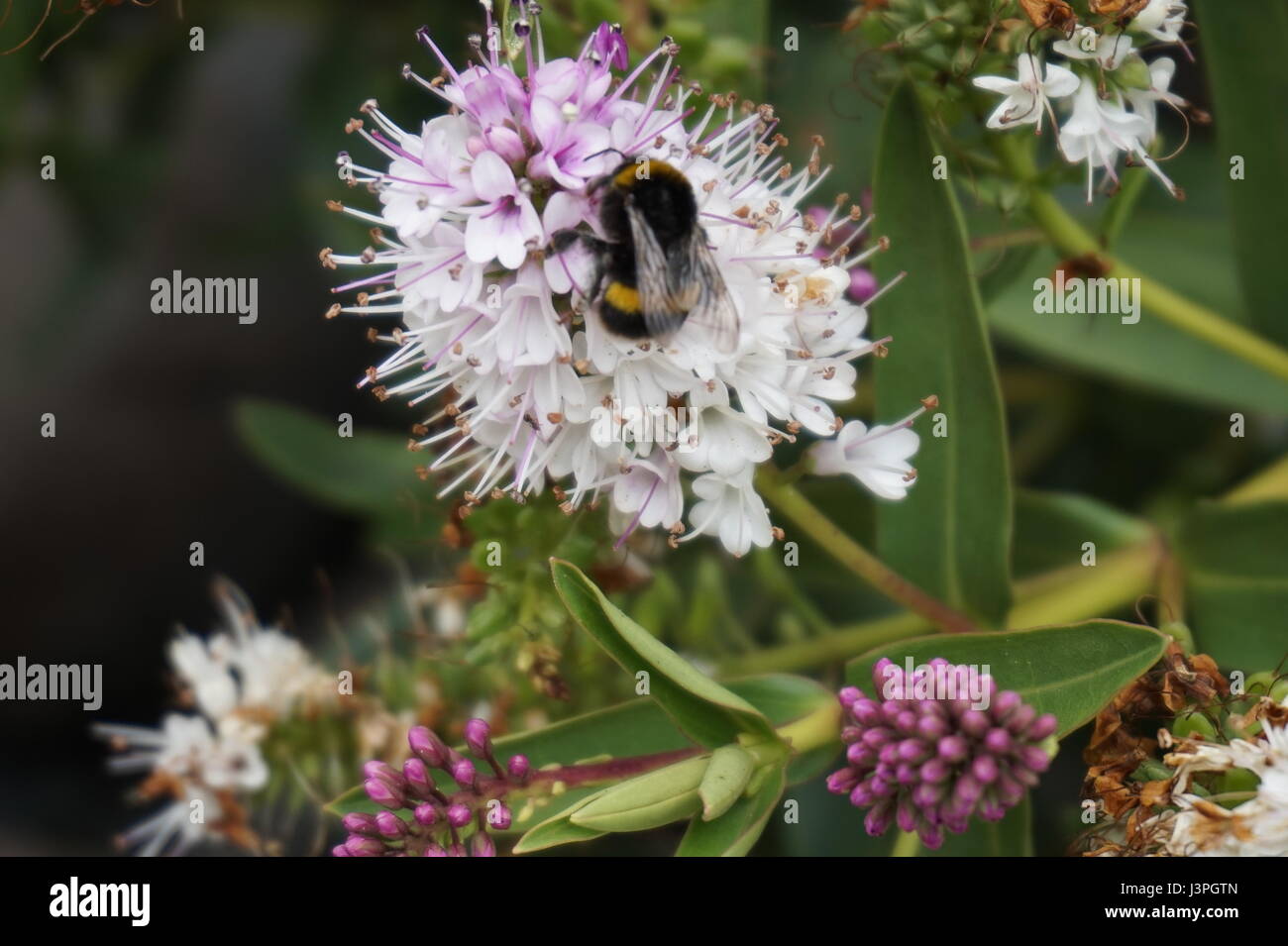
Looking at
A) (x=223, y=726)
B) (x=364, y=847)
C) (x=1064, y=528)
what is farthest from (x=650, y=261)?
(x=223, y=726)

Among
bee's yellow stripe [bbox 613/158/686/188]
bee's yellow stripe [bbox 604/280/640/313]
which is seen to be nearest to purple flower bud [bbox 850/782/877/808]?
bee's yellow stripe [bbox 604/280/640/313]

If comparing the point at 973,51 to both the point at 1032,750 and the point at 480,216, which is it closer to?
the point at 480,216

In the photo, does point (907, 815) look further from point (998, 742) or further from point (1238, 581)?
point (1238, 581)

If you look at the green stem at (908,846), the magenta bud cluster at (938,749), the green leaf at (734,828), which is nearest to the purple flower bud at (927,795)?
the magenta bud cluster at (938,749)

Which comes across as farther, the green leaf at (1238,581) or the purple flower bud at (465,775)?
the green leaf at (1238,581)

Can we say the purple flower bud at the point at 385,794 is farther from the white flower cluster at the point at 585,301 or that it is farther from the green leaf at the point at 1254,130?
the green leaf at the point at 1254,130

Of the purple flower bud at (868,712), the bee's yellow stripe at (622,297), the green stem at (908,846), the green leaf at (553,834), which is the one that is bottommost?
the green stem at (908,846)
